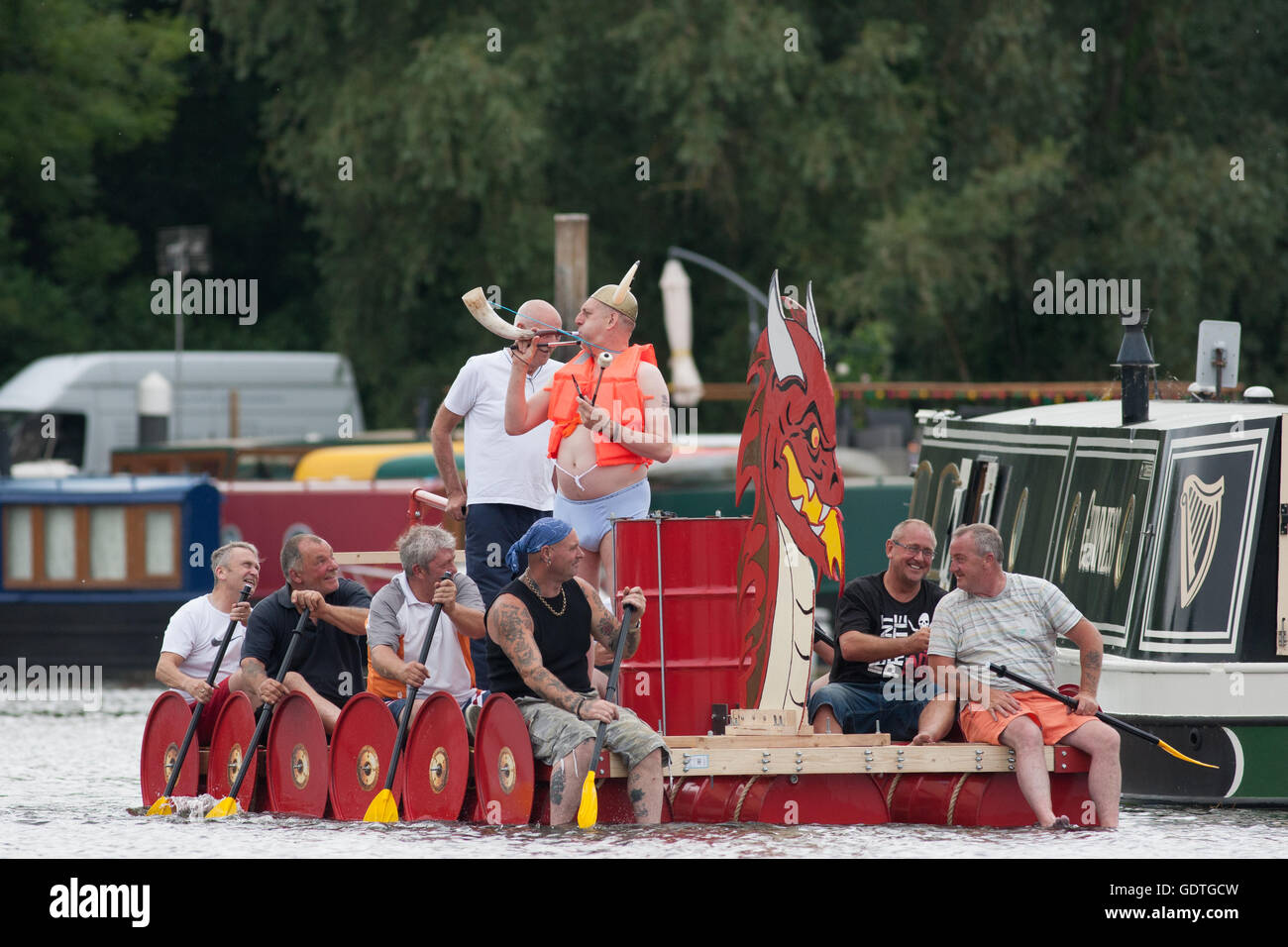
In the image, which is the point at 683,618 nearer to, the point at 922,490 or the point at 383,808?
the point at 383,808

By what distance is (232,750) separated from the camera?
11.9 m

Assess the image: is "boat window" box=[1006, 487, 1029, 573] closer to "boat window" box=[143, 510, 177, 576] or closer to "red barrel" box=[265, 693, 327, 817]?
"red barrel" box=[265, 693, 327, 817]

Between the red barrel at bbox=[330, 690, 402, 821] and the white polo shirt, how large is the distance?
1217 millimetres

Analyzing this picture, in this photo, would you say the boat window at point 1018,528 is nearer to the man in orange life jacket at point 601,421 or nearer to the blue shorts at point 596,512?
the man in orange life jacket at point 601,421

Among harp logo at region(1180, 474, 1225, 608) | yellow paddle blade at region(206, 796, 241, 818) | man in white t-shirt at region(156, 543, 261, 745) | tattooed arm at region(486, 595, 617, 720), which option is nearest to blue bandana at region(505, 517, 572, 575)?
tattooed arm at region(486, 595, 617, 720)

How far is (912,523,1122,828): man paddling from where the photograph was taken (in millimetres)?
10508

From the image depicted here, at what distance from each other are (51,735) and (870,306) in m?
17.5

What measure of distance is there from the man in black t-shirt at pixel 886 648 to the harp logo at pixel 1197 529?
152 centimetres

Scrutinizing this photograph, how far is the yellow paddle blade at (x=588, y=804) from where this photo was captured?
9.79m

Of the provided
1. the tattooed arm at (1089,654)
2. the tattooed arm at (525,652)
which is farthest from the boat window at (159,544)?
the tattooed arm at (1089,654)

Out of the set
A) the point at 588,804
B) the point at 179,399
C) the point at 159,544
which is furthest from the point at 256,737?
the point at 179,399

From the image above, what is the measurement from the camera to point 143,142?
4481 cm
